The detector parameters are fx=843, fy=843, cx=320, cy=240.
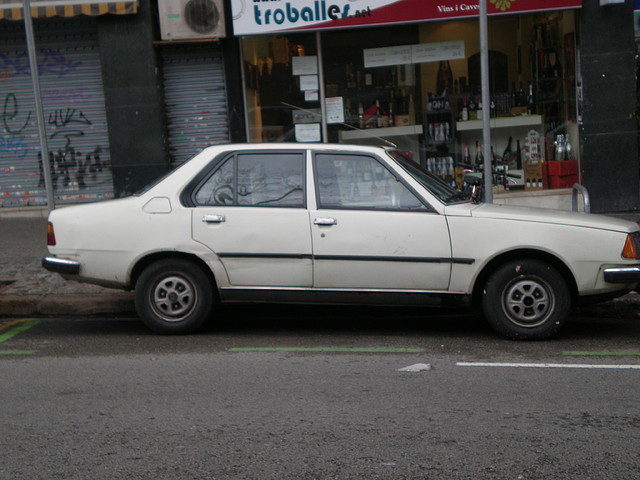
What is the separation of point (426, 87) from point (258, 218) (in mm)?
7151

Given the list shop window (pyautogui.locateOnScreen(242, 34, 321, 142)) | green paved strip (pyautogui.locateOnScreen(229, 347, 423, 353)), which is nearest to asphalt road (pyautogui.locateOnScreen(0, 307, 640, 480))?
green paved strip (pyautogui.locateOnScreen(229, 347, 423, 353))

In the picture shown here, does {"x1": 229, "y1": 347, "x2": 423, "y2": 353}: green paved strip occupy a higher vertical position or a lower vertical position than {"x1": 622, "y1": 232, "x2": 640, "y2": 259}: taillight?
lower

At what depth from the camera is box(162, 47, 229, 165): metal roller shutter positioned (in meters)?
13.4

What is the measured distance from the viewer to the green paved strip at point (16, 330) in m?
7.43

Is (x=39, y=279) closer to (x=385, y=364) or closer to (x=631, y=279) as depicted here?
(x=385, y=364)

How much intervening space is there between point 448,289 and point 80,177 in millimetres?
8787

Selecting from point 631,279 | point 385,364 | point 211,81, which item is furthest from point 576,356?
point 211,81

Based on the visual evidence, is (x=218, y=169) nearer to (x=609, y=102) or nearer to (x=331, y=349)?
(x=331, y=349)

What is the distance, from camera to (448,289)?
6.76 metres

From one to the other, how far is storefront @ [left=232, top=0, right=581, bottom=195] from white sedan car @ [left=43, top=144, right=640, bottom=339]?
6.24 m

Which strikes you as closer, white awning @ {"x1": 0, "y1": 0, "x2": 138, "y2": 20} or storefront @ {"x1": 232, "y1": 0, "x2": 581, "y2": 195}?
white awning @ {"x1": 0, "y1": 0, "x2": 138, "y2": 20}

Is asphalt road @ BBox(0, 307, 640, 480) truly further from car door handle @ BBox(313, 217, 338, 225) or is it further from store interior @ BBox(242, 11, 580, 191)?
store interior @ BBox(242, 11, 580, 191)

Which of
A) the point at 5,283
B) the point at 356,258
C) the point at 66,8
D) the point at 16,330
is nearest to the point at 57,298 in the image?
the point at 16,330

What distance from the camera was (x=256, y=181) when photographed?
707 centimetres
